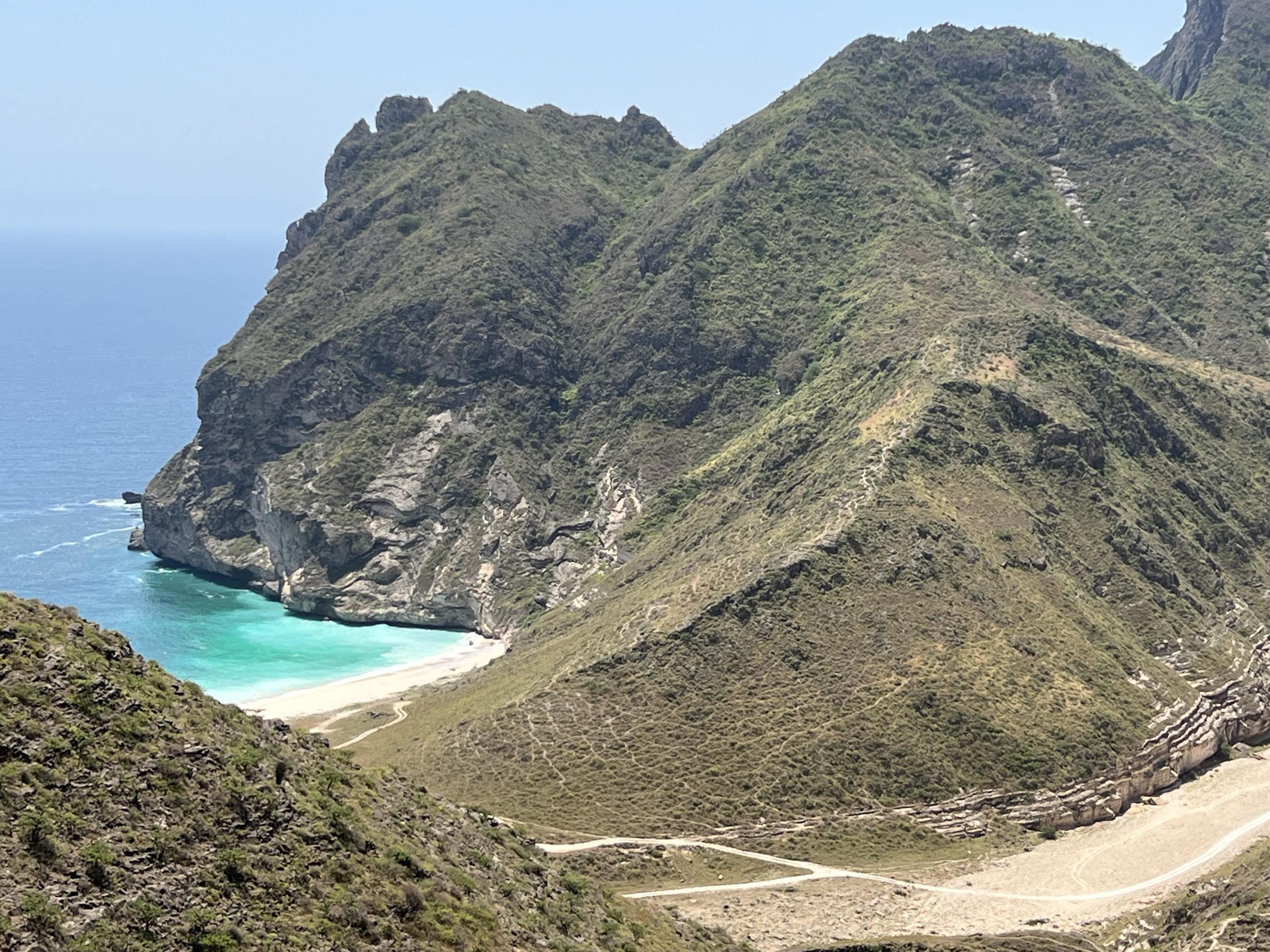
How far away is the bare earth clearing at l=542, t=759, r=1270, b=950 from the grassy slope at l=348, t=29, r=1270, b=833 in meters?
5.13

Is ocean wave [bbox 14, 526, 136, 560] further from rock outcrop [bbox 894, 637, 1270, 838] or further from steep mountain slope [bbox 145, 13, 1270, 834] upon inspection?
rock outcrop [bbox 894, 637, 1270, 838]

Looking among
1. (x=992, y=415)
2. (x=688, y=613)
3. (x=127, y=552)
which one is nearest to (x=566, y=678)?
(x=688, y=613)

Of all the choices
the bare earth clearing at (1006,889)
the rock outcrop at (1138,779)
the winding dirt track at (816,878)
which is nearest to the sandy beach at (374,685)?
the winding dirt track at (816,878)

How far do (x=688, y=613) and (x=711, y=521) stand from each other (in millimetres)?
23486

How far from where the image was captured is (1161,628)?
93938mm

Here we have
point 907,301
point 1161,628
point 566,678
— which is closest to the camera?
point 566,678

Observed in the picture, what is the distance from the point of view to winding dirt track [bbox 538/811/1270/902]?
218ft

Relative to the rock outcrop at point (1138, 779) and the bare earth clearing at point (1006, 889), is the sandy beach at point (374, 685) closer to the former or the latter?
the bare earth clearing at point (1006, 889)

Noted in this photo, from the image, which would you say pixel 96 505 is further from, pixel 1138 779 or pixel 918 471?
pixel 1138 779

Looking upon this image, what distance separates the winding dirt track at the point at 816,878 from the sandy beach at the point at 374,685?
3905cm

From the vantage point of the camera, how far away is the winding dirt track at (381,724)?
300 ft

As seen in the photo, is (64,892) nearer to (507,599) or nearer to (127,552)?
(507,599)

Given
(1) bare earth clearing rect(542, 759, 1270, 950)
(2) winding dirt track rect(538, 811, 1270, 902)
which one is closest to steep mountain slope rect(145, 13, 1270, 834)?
(2) winding dirt track rect(538, 811, 1270, 902)

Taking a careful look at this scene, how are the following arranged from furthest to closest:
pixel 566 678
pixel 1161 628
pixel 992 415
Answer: pixel 992 415
pixel 1161 628
pixel 566 678
